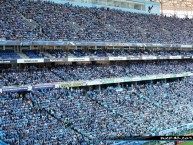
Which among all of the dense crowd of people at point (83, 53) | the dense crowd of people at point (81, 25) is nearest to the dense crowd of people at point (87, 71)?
the dense crowd of people at point (83, 53)

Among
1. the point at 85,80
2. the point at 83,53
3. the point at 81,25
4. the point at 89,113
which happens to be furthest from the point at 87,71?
the point at 89,113

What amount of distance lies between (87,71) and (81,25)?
5988mm

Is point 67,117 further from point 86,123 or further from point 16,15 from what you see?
point 16,15

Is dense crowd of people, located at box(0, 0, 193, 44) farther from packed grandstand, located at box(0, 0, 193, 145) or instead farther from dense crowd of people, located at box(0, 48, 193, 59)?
dense crowd of people, located at box(0, 48, 193, 59)

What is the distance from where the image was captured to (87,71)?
4028 cm

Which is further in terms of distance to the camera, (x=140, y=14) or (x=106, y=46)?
(x=140, y=14)

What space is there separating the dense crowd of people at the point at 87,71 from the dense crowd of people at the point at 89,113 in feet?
3.94

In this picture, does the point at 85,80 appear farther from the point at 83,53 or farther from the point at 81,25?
the point at 81,25

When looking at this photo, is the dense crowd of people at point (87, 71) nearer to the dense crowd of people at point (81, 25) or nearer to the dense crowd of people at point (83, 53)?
the dense crowd of people at point (83, 53)

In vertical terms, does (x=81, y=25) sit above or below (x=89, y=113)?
above

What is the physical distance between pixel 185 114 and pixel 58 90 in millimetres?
14348

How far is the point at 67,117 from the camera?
31.5 m

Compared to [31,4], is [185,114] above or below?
below

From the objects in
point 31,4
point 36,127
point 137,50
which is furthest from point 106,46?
point 36,127
